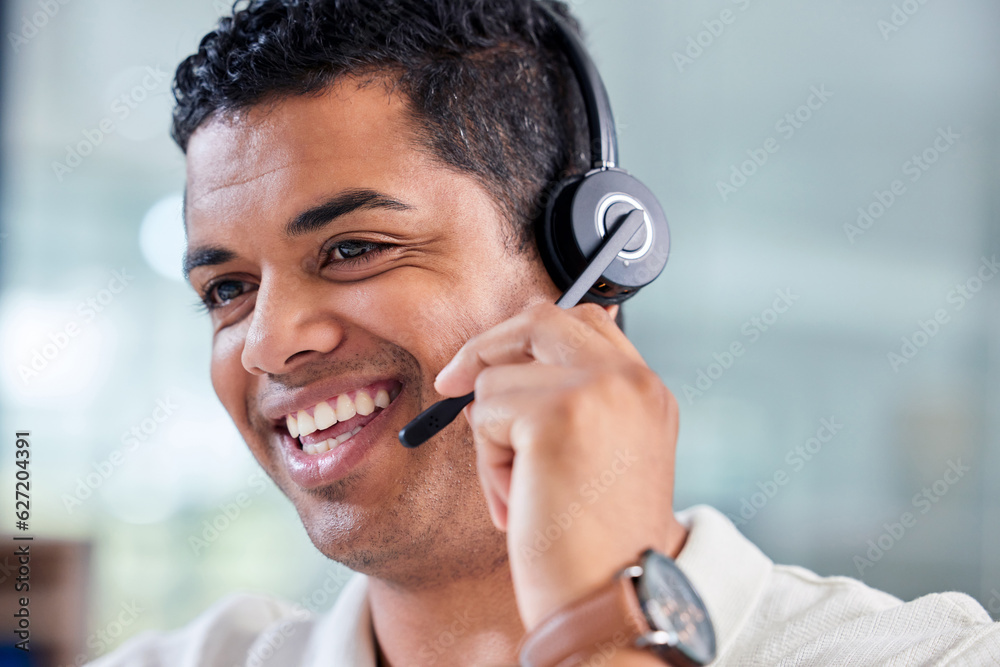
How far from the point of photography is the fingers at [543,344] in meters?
0.77

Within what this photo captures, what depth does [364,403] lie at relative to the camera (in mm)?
1069

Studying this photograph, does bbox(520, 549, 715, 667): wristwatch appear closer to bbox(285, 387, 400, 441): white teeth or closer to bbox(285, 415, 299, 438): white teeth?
bbox(285, 387, 400, 441): white teeth

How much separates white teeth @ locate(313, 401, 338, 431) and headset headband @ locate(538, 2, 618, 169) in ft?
1.70

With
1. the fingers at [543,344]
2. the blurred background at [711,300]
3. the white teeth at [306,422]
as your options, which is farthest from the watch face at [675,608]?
the blurred background at [711,300]

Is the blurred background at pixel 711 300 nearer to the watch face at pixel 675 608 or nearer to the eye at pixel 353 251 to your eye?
the eye at pixel 353 251

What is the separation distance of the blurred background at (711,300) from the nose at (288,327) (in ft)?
4.77

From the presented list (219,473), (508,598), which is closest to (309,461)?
(508,598)

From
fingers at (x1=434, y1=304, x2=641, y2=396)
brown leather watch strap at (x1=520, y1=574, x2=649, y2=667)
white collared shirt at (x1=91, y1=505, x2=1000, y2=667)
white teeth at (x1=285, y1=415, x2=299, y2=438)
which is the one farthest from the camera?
white teeth at (x1=285, y1=415, x2=299, y2=438)

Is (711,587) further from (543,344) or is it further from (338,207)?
(338,207)

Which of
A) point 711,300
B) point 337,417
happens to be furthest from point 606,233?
point 711,300

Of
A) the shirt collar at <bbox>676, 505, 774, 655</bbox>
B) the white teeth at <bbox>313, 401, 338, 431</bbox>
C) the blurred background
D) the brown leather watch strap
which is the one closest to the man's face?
the white teeth at <bbox>313, 401, 338, 431</bbox>

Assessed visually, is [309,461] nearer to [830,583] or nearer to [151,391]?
[830,583]

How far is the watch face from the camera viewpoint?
631mm

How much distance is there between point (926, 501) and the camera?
2.25m
